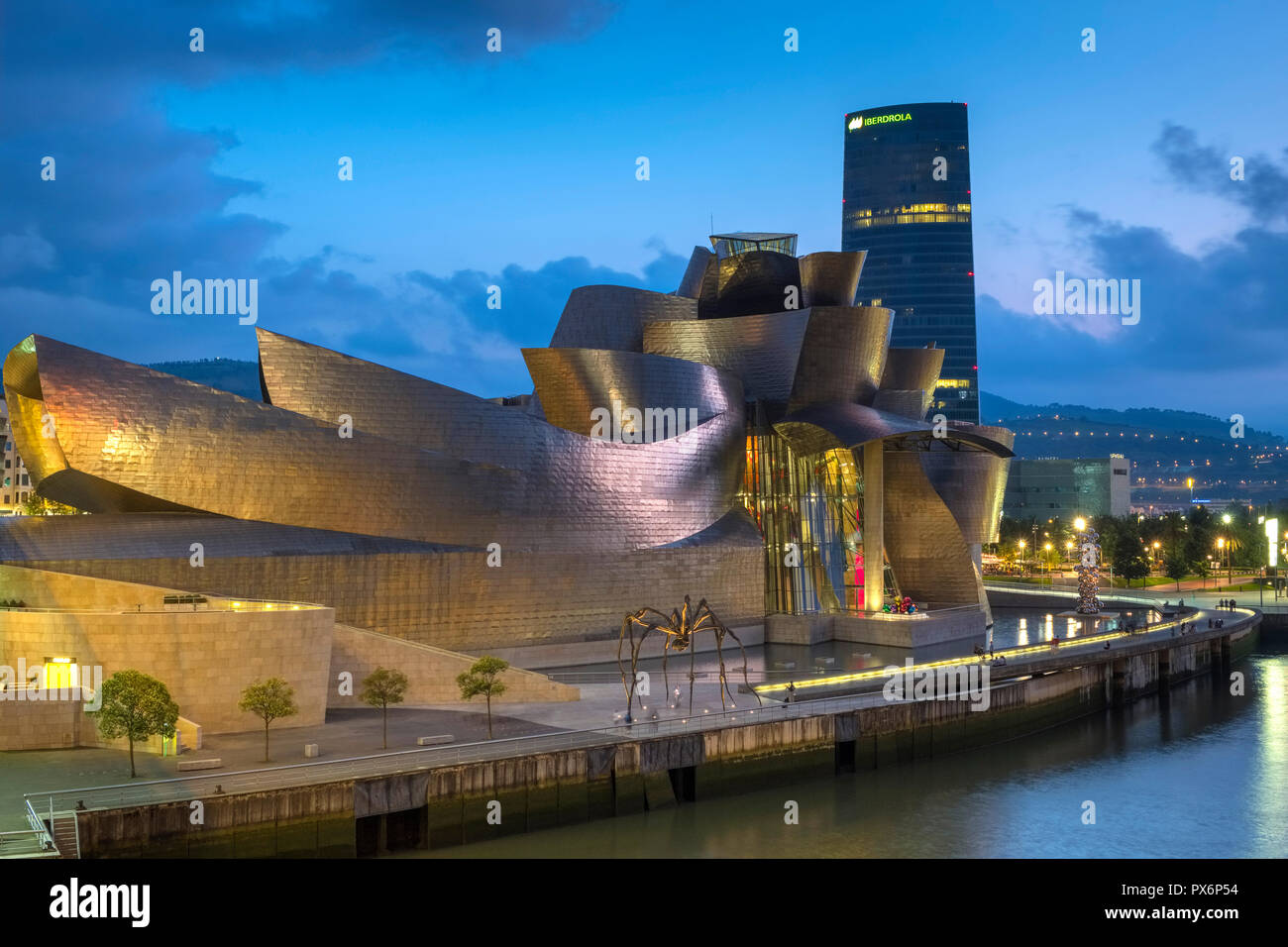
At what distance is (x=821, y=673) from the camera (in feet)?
108

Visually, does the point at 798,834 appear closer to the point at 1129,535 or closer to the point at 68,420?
the point at 68,420

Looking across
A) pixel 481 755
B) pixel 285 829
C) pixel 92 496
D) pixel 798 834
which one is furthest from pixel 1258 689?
pixel 92 496

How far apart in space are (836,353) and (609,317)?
926 cm

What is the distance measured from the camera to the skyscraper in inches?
5753

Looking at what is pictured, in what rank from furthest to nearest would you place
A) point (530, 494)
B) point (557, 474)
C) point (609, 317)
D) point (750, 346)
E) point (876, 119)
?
point (876, 119), point (609, 317), point (750, 346), point (557, 474), point (530, 494)

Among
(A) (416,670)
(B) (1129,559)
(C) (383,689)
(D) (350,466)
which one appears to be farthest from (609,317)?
(B) (1129,559)

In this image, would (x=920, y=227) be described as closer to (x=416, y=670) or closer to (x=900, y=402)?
(x=900, y=402)

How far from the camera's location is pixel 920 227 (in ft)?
493

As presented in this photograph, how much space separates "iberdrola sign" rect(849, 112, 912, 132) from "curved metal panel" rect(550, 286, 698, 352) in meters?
122

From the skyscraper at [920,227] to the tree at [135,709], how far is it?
129 m

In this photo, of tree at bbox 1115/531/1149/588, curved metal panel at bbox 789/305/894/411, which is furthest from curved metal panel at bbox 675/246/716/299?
tree at bbox 1115/531/1149/588

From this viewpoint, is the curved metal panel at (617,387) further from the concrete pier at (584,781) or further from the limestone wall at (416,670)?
the concrete pier at (584,781)
